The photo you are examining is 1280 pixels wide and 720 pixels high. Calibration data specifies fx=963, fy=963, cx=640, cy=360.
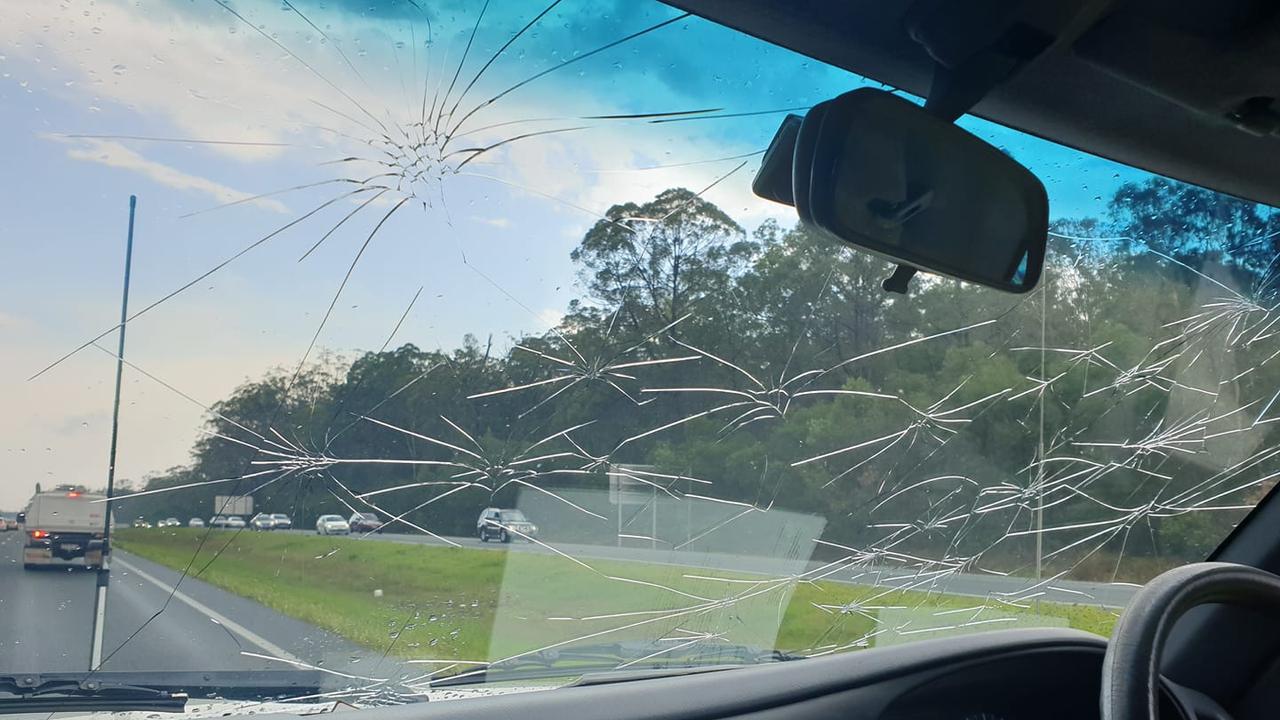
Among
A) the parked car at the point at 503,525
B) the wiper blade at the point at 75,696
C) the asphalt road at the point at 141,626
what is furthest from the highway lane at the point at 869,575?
the wiper blade at the point at 75,696

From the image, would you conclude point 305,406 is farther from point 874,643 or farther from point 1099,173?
point 1099,173

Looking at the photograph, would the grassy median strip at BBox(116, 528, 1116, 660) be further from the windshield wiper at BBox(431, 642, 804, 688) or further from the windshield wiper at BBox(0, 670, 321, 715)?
the windshield wiper at BBox(0, 670, 321, 715)

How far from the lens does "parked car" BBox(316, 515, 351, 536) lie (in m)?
2.50

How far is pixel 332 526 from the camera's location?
2521mm

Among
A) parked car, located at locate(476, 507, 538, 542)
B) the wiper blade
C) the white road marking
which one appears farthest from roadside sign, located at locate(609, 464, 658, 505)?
the wiper blade

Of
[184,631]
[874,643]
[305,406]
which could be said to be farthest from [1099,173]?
[184,631]

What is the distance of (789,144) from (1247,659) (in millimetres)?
1837

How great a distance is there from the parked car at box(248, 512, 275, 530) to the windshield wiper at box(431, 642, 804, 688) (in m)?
0.62

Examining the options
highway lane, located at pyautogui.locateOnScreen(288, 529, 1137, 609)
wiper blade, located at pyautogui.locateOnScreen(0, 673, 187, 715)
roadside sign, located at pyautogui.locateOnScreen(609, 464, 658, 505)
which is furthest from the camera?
roadside sign, located at pyautogui.locateOnScreen(609, 464, 658, 505)

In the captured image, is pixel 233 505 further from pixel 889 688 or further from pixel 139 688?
pixel 889 688

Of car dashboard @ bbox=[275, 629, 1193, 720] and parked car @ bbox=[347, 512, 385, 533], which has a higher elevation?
parked car @ bbox=[347, 512, 385, 533]

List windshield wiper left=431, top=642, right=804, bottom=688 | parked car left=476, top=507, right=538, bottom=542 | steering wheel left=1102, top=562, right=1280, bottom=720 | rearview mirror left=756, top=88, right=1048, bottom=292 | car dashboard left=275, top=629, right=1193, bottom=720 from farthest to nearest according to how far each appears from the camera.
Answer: parked car left=476, top=507, right=538, bottom=542, windshield wiper left=431, top=642, right=804, bottom=688, car dashboard left=275, top=629, right=1193, bottom=720, rearview mirror left=756, top=88, right=1048, bottom=292, steering wheel left=1102, top=562, right=1280, bottom=720

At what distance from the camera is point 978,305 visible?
350 centimetres

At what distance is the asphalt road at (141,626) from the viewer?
7.17 feet
